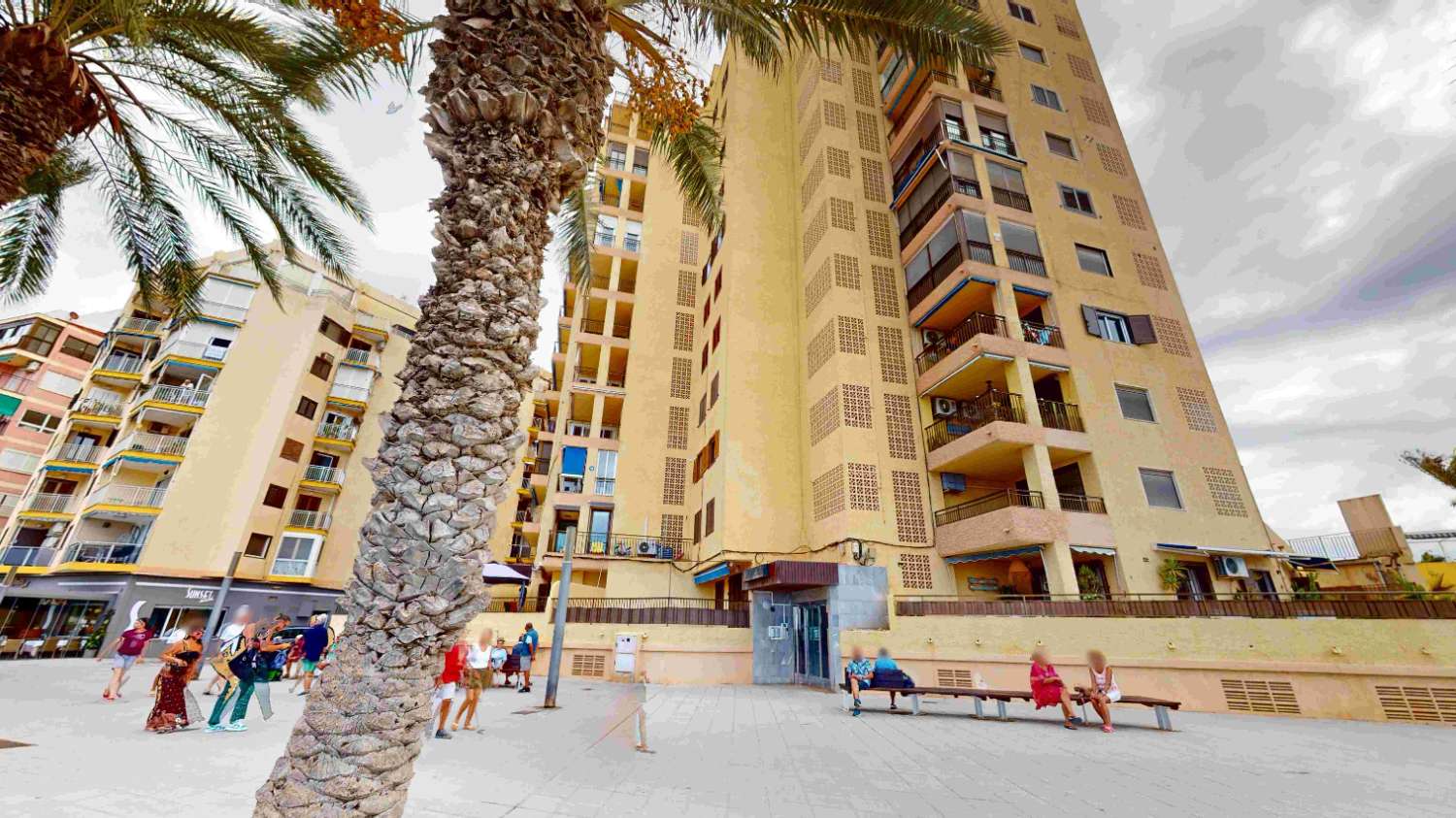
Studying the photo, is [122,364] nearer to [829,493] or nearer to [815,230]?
[815,230]

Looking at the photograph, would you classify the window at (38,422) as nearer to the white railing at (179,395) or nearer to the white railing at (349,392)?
the white railing at (179,395)

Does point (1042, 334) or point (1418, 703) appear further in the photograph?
point (1042, 334)

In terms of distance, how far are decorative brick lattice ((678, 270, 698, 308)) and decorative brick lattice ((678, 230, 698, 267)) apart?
627mm

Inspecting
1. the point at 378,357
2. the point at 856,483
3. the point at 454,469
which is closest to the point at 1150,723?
the point at 856,483

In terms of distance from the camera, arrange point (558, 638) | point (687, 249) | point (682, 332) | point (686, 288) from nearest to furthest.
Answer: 1. point (558, 638)
2. point (682, 332)
3. point (686, 288)
4. point (687, 249)

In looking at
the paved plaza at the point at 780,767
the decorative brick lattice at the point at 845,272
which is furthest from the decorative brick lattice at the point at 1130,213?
the paved plaza at the point at 780,767

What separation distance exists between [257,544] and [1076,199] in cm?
3822

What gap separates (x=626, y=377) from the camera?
26.8 m

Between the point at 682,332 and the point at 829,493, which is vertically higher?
the point at 682,332

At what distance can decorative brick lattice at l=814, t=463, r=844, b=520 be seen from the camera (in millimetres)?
17406

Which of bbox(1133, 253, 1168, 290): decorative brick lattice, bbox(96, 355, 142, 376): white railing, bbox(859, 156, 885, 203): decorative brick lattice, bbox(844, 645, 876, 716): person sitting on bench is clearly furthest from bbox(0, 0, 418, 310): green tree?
bbox(96, 355, 142, 376): white railing

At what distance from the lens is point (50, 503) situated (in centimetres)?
2595

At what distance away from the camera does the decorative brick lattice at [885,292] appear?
2066cm

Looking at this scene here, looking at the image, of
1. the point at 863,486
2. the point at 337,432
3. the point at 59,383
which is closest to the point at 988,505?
the point at 863,486
